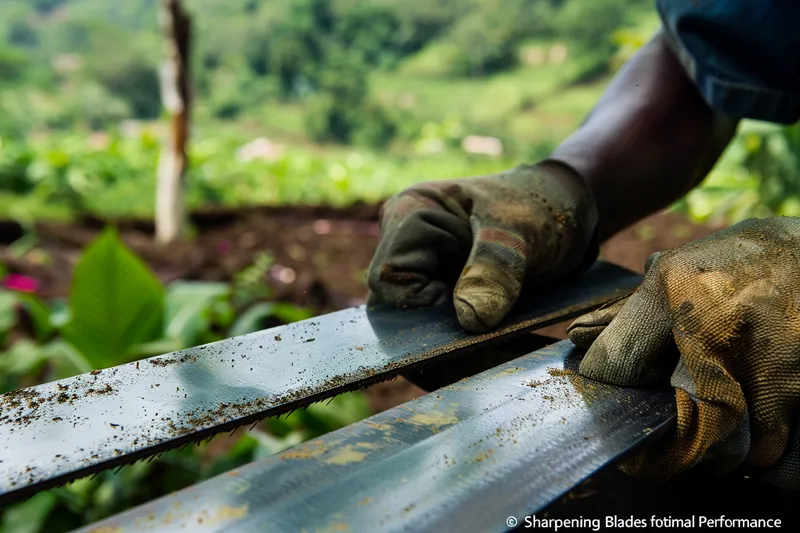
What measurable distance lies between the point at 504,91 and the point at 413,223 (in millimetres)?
9351

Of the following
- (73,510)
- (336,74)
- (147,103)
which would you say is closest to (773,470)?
(73,510)

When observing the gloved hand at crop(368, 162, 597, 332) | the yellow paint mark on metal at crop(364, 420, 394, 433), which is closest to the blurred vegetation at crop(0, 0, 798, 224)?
the gloved hand at crop(368, 162, 597, 332)

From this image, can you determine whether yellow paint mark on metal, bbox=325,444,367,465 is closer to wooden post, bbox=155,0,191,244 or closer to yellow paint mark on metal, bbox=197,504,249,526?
yellow paint mark on metal, bbox=197,504,249,526

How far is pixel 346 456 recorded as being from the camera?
0.79m

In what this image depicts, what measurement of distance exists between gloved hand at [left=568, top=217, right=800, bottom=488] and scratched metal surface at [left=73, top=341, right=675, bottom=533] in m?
0.05

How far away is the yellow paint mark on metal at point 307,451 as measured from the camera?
31.0 inches

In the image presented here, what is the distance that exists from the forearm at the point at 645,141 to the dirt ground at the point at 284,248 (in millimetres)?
1574

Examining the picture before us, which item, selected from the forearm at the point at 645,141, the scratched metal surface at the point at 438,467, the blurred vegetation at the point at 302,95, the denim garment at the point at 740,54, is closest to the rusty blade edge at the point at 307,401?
the scratched metal surface at the point at 438,467

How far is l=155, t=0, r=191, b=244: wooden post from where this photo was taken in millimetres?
5270

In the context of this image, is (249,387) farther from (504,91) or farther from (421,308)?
(504,91)

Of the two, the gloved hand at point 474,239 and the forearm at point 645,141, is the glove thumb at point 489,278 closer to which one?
the gloved hand at point 474,239

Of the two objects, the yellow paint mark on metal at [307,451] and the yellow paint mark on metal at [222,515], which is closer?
the yellow paint mark on metal at [222,515]

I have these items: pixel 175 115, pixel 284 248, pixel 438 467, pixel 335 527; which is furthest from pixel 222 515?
pixel 175 115

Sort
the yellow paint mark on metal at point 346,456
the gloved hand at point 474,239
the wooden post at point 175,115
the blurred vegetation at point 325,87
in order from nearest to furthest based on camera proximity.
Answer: the yellow paint mark on metal at point 346,456 < the gloved hand at point 474,239 < the wooden post at point 175,115 < the blurred vegetation at point 325,87
